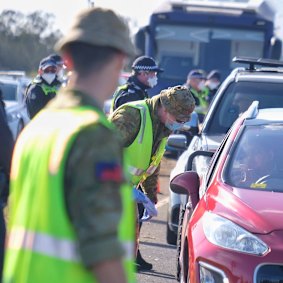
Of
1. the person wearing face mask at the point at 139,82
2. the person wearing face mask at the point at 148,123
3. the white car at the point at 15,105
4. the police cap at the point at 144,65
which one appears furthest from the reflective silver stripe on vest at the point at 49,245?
the white car at the point at 15,105

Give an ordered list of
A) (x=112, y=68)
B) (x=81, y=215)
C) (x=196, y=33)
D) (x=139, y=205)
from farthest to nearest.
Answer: (x=196, y=33) < (x=139, y=205) < (x=112, y=68) < (x=81, y=215)

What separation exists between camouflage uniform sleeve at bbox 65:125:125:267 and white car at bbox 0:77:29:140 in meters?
13.3

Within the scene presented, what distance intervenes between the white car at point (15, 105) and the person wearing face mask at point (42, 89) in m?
4.89

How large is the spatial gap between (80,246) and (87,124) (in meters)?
0.38

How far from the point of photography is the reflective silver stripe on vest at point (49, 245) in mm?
2877

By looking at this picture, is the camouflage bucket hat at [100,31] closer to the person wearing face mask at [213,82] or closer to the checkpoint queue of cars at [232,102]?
the checkpoint queue of cars at [232,102]

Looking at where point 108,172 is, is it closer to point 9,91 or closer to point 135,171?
point 135,171

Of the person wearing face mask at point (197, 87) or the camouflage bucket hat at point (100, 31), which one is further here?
the person wearing face mask at point (197, 87)

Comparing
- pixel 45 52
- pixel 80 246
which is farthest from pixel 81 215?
pixel 45 52

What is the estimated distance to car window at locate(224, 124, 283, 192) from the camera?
20.6 ft

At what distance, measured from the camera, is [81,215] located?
2.82 m

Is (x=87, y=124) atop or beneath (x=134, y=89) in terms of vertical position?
atop

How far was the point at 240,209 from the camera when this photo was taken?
18.7ft

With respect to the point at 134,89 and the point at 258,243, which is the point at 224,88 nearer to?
the point at 134,89
